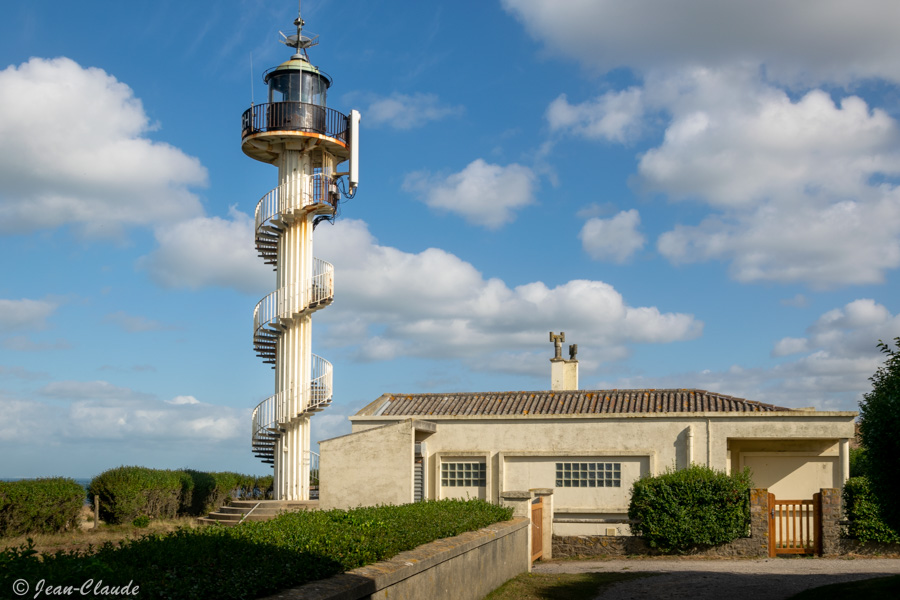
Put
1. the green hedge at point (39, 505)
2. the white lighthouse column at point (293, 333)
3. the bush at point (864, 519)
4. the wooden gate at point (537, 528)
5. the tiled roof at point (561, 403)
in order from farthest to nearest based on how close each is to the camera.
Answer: the white lighthouse column at point (293, 333) → the tiled roof at point (561, 403) → the green hedge at point (39, 505) → the bush at point (864, 519) → the wooden gate at point (537, 528)

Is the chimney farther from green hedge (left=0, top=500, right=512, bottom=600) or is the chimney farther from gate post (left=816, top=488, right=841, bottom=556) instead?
green hedge (left=0, top=500, right=512, bottom=600)

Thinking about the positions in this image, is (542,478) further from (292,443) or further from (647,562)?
(292,443)

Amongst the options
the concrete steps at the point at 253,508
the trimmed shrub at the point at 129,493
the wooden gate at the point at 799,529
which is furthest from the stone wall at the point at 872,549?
the trimmed shrub at the point at 129,493

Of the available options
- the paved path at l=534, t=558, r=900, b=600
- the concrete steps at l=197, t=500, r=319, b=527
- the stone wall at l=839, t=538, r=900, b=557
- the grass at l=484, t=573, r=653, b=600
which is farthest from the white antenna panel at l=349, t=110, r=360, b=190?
the stone wall at l=839, t=538, r=900, b=557

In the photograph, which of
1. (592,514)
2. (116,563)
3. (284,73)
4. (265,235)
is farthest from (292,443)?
(116,563)

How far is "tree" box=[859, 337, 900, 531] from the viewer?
405 inches

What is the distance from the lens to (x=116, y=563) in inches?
262

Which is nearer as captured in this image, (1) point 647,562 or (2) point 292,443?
(1) point 647,562

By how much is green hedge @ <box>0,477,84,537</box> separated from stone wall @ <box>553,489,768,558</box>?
40.0 feet

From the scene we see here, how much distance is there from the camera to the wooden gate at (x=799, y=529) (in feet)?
61.4

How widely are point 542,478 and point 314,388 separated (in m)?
6.99

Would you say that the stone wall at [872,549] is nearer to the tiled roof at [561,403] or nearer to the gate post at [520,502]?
the tiled roof at [561,403]

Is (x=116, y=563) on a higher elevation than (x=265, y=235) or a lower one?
lower

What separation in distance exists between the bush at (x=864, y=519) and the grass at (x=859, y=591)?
17.6ft
